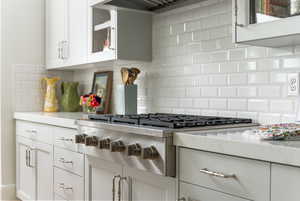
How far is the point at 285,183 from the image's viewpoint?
1119 mm

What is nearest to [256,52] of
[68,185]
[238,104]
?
[238,104]

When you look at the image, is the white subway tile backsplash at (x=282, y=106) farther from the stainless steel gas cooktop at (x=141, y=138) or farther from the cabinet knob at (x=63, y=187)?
the cabinet knob at (x=63, y=187)

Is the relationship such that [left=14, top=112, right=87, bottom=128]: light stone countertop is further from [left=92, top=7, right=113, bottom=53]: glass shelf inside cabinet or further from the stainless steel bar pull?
the stainless steel bar pull

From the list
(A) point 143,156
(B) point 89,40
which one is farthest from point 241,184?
(B) point 89,40

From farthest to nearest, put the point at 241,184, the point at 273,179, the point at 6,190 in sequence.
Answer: the point at 6,190, the point at 241,184, the point at 273,179

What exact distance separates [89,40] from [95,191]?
1.29m

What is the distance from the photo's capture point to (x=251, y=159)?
123cm

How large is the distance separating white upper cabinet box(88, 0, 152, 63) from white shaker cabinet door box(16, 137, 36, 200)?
45.8 inches

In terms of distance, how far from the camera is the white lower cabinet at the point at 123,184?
168cm

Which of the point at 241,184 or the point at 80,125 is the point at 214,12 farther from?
the point at 241,184

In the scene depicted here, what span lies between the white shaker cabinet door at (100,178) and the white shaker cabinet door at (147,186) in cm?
10

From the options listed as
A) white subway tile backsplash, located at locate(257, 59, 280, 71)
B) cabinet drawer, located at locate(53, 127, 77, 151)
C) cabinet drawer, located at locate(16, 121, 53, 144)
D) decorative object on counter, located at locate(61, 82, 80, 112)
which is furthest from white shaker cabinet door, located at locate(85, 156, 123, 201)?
decorative object on counter, located at locate(61, 82, 80, 112)

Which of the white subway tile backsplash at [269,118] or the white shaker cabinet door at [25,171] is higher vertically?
the white subway tile backsplash at [269,118]

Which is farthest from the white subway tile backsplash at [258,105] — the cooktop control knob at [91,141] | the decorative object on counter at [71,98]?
the decorative object on counter at [71,98]
